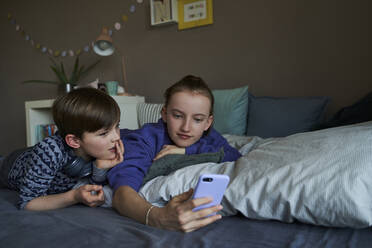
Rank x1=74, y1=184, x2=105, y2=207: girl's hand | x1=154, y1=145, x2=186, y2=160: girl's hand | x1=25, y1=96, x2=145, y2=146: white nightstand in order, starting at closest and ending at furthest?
x1=74, y1=184, x2=105, y2=207: girl's hand
x1=154, y1=145, x2=186, y2=160: girl's hand
x1=25, y1=96, x2=145, y2=146: white nightstand

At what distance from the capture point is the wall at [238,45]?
1.60 m

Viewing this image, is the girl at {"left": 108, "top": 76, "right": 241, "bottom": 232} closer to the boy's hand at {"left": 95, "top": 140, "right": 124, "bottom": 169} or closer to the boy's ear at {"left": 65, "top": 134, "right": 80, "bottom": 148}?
the boy's hand at {"left": 95, "top": 140, "right": 124, "bottom": 169}

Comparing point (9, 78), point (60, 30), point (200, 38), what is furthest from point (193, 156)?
point (9, 78)

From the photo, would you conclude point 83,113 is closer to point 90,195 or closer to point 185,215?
→ point 90,195

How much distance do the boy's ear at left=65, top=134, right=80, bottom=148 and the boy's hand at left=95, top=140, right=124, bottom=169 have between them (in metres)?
0.08

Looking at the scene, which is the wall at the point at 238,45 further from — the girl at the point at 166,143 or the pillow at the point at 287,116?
the girl at the point at 166,143

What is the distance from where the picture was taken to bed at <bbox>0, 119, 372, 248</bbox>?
578 millimetres

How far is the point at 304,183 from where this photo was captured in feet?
2.06

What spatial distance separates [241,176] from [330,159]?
0.68 ft

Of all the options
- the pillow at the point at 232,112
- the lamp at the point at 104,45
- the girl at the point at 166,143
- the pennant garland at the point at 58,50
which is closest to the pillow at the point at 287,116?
the pillow at the point at 232,112

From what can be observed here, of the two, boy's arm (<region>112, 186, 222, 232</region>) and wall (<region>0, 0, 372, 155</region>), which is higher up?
wall (<region>0, 0, 372, 155</region>)

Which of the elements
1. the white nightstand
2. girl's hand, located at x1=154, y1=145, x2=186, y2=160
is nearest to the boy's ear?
girl's hand, located at x1=154, y1=145, x2=186, y2=160

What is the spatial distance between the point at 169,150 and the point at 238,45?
1.23m

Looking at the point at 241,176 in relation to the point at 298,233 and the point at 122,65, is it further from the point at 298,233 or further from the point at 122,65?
the point at 122,65
